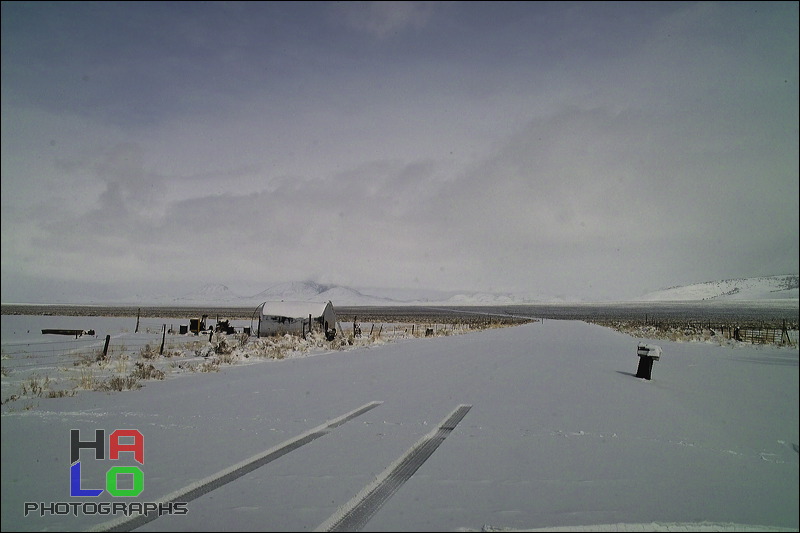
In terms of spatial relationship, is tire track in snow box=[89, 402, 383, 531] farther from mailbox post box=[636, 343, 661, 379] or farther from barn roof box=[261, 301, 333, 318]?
barn roof box=[261, 301, 333, 318]

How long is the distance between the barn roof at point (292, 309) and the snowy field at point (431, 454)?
19728 millimetres

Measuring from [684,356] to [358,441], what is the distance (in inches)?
771

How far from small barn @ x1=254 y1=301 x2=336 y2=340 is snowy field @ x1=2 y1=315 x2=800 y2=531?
63.2 ft

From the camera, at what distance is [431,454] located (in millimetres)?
6477

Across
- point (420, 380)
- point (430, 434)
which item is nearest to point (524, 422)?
point (430, 434)

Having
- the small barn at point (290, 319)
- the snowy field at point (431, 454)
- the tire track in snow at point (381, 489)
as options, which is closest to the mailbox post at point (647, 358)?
the snowy field at point (431, 454)

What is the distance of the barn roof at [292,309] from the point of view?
33.1 m

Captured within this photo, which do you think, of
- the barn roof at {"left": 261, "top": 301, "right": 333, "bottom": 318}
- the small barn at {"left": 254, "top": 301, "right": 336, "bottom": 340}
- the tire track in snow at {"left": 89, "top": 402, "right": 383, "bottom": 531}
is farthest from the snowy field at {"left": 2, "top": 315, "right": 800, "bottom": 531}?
the barn roof at {"left": 261, "top": 301, "right": 333, "bottom": 318}

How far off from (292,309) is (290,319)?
0.96m

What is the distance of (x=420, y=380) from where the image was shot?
1370cm

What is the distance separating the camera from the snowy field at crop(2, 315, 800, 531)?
460 centimetres

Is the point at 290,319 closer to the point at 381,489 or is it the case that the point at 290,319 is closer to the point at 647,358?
the point at 647,358

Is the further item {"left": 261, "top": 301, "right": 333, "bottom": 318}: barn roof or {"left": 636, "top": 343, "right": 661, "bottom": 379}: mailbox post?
{"left": 261, "top": 301, "right": 333, "bottom": 318}: barn roof

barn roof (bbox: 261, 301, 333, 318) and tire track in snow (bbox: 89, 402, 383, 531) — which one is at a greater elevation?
barn roof (bbox: 261, 301, 333, 318)
